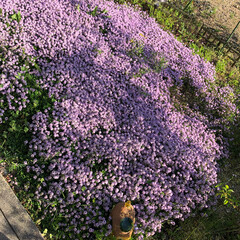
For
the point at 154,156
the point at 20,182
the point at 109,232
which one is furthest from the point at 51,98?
the point at 109,232

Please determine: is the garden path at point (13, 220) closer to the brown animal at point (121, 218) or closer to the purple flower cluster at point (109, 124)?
the purple flower cluster at point (109, 124)

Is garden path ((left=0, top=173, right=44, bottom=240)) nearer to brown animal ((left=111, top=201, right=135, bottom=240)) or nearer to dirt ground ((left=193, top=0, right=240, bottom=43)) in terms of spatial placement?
brown animal ((left=111, top=201, right=135, bottom=240))

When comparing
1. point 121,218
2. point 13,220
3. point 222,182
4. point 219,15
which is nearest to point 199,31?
point 219,15

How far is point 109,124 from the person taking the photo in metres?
5.11

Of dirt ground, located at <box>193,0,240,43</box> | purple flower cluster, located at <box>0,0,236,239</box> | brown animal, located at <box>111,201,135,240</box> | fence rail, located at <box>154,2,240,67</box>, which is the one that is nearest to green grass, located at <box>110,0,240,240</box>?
fence rail, located at <box>154,2,240,67</box>

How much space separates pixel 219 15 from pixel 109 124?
35.1 ft

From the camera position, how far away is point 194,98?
7.22 m

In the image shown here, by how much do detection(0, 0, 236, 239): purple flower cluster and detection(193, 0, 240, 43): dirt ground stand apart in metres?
5.57

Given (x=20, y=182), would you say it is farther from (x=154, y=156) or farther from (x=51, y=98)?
(x=154, y=156)

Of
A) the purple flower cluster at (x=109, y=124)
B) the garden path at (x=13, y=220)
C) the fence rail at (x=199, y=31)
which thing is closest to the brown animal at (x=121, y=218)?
the purple flower cluster at (x=109, y=124)

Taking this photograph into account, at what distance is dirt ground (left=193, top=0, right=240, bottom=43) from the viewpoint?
11.5 meters

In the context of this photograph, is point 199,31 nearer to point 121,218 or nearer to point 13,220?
point 121,218

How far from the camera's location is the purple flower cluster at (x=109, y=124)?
4.24 m

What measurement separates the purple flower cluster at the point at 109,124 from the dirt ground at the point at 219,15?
5573 mm
